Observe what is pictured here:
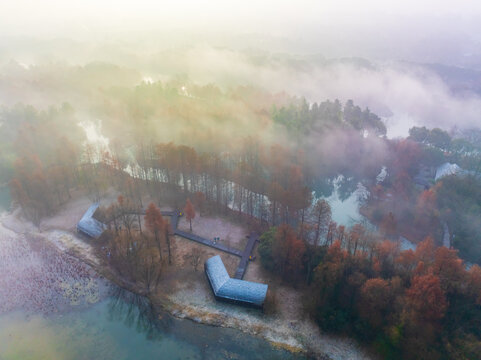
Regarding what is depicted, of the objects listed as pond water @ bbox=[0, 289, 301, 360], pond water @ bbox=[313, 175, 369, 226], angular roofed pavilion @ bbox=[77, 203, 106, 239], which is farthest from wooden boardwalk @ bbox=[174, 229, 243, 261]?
pond water @ bbox=[313, 175, 369, 226]

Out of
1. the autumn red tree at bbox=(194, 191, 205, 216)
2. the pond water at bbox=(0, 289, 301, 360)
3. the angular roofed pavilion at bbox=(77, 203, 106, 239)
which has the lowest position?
the pond water at bbox=(0, 289, 301, 360)

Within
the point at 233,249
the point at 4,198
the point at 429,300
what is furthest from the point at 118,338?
the point at 4,198

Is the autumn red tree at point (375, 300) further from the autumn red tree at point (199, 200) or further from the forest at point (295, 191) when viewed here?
the autumn red tree at point (199, 200)

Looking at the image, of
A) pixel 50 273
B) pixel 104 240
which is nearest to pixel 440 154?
pixel 104 240

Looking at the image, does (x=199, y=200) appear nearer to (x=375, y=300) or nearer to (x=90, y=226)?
(x=90, y=226)

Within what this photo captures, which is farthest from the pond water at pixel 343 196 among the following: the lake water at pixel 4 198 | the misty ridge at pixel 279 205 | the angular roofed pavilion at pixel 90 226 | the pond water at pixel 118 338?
the lake water at pixel 4 198

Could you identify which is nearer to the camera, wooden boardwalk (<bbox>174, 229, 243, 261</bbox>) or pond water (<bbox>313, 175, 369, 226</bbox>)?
wooden boardwalk (<bbox>174, 229, 243, 261</bbox>)

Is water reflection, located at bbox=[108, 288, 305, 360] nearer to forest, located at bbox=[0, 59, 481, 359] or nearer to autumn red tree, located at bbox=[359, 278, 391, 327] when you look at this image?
forest, located at bbox=[0, 59, 481, 359]
